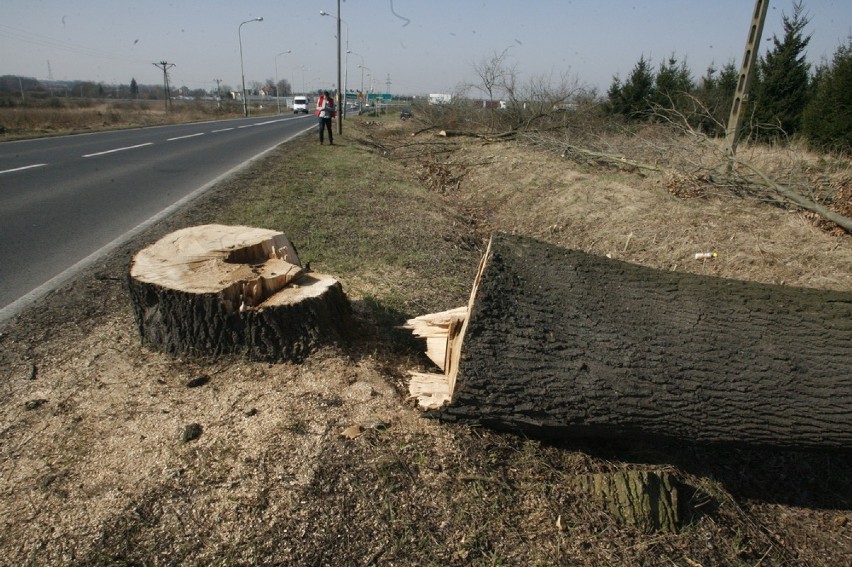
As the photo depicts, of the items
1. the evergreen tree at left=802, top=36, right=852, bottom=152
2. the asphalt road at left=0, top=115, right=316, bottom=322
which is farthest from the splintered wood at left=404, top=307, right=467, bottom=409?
the evergreen tree at left=802, top=36, right=852, bottom=152

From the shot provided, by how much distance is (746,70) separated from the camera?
784cm

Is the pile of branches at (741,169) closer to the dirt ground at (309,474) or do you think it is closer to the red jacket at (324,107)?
the dirt ground at (309,474)

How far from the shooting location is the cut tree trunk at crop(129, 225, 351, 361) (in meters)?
2.89

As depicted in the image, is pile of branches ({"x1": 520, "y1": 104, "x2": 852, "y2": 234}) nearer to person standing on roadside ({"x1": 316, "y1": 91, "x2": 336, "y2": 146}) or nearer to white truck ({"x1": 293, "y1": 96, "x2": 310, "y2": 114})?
person standing on roadside ({"x1": 316, "y1": 91, "x2": 336, "y2": 146})

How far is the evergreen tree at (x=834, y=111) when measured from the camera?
38.4 ft

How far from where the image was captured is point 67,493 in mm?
2123

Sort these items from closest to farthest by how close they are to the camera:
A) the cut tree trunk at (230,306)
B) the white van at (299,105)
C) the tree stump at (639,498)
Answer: the tree stump at (639,498) < the cut tree trunk at (230,306) < the white van at (299,105)

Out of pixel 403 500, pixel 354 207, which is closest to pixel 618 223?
pixel 354 207

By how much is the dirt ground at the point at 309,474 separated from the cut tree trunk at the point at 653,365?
0.31 m

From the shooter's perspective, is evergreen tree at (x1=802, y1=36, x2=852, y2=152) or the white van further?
the white van

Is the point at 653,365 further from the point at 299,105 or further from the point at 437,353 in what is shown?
the point at 299,105

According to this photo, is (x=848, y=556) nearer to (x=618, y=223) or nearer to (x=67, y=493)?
(x=67, y=493)

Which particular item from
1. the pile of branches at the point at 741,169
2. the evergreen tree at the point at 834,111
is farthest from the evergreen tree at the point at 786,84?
the pile of branches at the point at 741,169

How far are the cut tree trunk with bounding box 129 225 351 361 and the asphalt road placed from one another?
135cm
